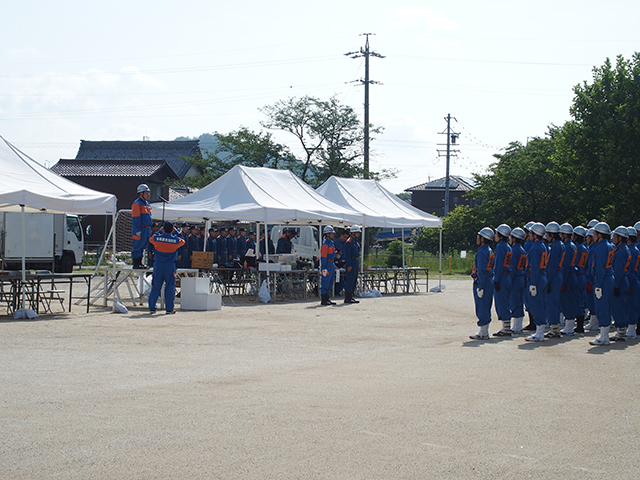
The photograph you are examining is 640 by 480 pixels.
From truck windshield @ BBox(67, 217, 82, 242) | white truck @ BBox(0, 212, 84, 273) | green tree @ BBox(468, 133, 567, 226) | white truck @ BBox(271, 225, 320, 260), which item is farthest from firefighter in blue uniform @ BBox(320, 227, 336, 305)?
green tree @ BBox(468, 133, 567, 226)

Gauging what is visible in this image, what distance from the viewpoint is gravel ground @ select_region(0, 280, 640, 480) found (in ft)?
16.3

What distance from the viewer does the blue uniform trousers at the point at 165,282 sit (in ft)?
48.6

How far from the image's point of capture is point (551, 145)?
38.9m

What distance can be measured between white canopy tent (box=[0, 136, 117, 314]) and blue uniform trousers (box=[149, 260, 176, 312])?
1.53m

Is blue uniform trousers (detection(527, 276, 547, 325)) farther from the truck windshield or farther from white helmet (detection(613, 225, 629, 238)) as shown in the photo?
the truck windshield

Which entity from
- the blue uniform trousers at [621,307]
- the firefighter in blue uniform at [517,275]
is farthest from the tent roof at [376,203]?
the blue uniform trousers at [621,307]

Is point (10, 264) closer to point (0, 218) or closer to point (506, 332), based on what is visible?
point (0, 218)

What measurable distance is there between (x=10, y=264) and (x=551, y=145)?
28.3 meters

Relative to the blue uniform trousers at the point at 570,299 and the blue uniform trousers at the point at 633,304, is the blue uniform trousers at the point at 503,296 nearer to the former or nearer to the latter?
the blue uniform trousers at the point at 570,299

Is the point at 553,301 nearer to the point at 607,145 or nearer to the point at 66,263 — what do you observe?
the point at 607,145

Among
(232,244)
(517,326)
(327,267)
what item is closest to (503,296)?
(517,326)

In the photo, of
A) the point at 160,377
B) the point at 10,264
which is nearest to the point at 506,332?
the point at 160,377

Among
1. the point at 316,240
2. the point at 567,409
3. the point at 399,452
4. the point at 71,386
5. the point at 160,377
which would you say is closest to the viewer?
the point at 399,452

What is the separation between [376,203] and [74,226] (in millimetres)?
13417
